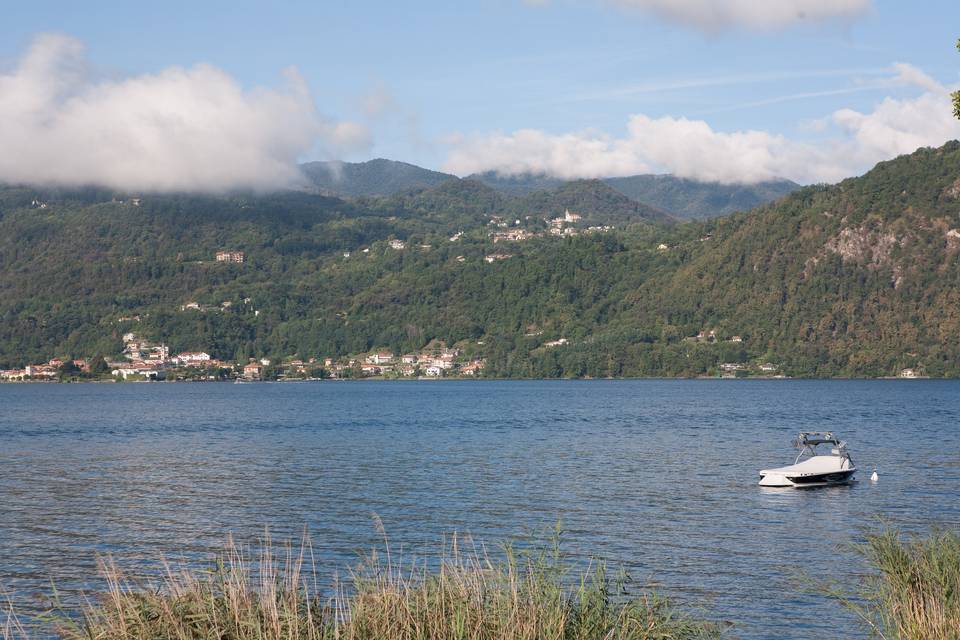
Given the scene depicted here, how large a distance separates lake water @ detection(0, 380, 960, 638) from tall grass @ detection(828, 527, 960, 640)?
440 centimetres

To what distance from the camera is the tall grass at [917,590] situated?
1609 centimetres

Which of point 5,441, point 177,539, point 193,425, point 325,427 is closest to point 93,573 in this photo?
point 177,539

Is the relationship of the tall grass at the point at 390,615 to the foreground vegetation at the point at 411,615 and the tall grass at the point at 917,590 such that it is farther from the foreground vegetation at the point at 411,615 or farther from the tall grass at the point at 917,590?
the tall grass at the point at 917,590

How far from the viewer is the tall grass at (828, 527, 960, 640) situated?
1609 cm

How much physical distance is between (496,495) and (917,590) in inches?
1118

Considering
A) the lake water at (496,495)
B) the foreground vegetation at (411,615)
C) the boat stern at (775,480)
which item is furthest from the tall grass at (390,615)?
the boat stern at (775,480)

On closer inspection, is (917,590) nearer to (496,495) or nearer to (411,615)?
(411,615)

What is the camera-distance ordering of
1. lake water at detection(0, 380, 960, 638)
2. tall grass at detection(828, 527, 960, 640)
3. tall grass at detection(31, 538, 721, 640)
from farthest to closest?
1. lake water at detection(0, 380, 960, 638)
2. tall grass at detection(828, 527, 960, 640)
3. tall grass at detection(31, 538, 721, 640)

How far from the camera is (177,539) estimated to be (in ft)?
118

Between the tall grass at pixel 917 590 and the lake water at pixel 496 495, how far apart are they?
440cm

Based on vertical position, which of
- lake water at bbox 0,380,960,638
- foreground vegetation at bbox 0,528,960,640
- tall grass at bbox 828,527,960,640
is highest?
foreground vegetation at bbox 0,528,960,640

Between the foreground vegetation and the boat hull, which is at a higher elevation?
the foreground vegetation

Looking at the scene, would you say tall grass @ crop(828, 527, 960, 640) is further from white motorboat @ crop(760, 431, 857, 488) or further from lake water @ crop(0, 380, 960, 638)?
white motorboat @ crop(760, 431, 857, 488)

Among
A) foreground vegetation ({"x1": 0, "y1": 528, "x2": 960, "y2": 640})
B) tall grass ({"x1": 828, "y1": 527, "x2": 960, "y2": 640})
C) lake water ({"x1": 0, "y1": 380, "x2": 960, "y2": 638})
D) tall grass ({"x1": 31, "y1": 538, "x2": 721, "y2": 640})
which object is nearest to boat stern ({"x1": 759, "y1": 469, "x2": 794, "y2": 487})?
lake water ({"x1": 0, "y1": 380, "x2": 960, "y2": 638})
